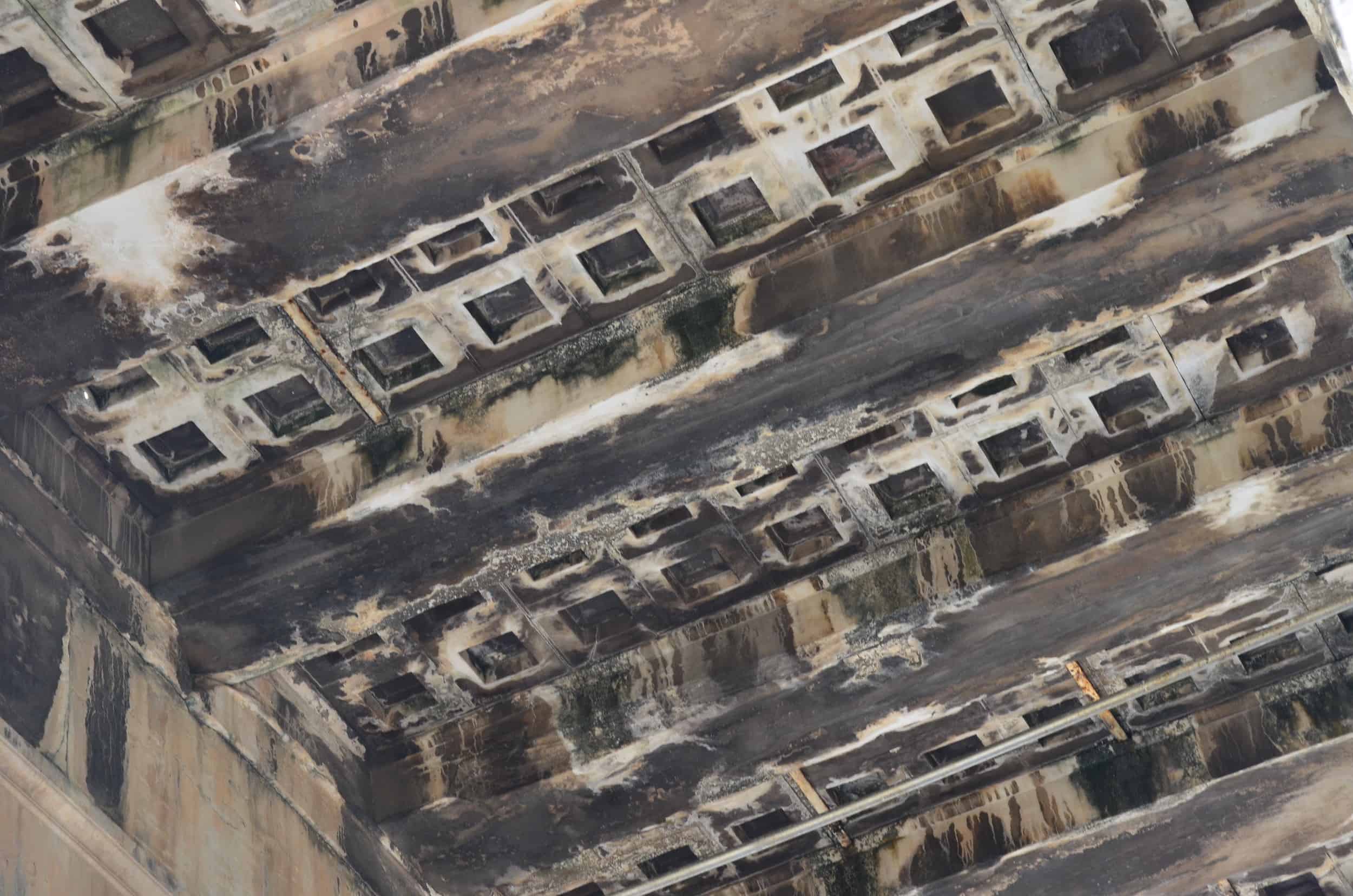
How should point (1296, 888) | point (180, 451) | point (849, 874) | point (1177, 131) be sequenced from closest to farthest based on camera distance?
1. point (1177, 131)
2. point (180, 451)
3. point (849, 874)
4. point (1296, 888)

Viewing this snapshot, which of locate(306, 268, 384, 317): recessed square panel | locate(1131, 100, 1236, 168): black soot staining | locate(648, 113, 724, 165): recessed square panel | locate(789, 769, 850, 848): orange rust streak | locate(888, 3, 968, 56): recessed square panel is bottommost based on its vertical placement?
locate(789, 769, 850, 848): orange rust streak

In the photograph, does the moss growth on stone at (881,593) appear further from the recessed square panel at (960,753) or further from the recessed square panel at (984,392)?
the recessed square panel at (960,753)

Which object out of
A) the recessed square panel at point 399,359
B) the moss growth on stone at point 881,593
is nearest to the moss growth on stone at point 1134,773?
the moss growth on stone at point 881,593

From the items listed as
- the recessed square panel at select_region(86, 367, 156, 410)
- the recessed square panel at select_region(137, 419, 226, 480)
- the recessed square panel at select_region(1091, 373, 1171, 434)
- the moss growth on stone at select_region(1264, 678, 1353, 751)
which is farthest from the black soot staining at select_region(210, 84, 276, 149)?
the moss growth on stone at select_region(1264, 678, 1353, 751)

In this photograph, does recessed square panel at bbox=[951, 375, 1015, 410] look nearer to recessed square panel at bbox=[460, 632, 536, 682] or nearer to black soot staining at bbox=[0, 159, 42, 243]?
recessed square panel at bbox=[460, 632, 536, 682]

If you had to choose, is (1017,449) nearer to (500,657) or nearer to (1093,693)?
(1093,693)

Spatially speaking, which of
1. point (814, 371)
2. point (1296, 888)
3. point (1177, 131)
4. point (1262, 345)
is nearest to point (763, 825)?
point (1296, 888)
